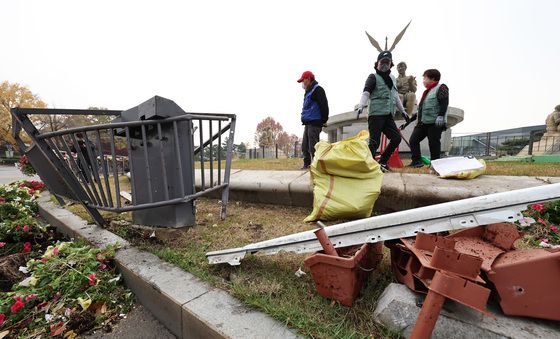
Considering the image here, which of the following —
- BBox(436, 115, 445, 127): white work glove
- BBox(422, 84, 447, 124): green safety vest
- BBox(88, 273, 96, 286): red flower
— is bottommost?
BBox(88, 273, 96, 286): red flower

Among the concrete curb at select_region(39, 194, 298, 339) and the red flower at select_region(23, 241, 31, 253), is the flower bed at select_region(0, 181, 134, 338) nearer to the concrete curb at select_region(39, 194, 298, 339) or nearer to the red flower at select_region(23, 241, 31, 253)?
the concrete curb at select_region(39, 194, 298, 339)

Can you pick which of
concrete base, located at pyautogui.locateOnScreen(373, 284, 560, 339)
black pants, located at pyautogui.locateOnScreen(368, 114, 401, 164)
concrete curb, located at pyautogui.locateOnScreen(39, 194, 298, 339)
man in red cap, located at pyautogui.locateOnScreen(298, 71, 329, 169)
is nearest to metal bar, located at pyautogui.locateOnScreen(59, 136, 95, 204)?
concrete curb, located at pyautogui.locateOnScreen(39, 194, 298, 339)

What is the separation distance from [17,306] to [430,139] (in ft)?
17.0

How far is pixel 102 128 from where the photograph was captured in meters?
1.84

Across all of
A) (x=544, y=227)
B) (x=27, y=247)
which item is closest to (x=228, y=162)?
(x=27, y=247)

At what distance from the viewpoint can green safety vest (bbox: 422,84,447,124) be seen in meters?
4.09

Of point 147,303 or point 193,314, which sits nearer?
point 193,314

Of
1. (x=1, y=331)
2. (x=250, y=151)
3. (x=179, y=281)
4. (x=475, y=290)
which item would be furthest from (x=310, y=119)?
(x=250, y=151)

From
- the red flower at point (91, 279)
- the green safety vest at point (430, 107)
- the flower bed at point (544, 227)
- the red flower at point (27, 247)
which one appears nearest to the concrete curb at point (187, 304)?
the red flower at point (91, 279)

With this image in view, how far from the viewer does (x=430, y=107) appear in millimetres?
4141

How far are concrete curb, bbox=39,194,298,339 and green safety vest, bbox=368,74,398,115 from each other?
351 cm

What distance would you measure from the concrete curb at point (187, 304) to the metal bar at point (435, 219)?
457mm

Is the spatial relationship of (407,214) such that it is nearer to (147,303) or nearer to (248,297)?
(248,297)

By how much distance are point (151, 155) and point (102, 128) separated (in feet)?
1.26
